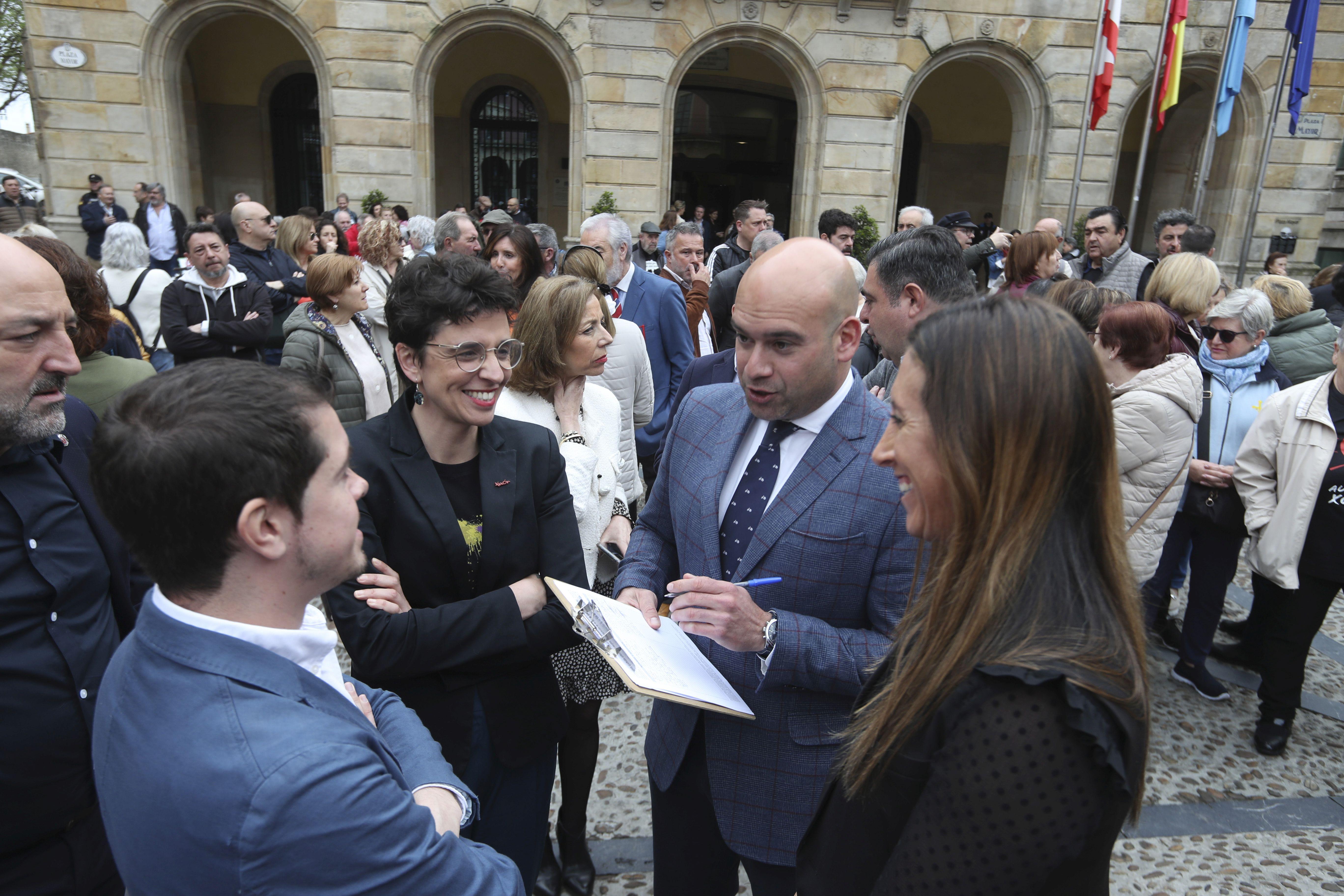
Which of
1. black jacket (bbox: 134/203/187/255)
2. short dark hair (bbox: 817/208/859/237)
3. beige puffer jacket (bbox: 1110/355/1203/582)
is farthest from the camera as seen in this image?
black jacket (bbox: 134/203/187/255)

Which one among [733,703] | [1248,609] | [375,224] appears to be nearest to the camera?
[733,703]

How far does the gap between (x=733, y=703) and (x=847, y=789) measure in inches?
18.5

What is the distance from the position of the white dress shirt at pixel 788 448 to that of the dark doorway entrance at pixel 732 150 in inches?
720

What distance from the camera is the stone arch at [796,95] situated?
13.9 m

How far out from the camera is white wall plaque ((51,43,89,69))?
41.1 feet

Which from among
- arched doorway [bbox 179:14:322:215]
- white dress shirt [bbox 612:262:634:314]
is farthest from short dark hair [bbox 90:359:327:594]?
arched doorway [bbox 179:14:322:215]

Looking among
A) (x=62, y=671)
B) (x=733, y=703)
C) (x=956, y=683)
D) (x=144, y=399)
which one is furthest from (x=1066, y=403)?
(x=62, y=671)

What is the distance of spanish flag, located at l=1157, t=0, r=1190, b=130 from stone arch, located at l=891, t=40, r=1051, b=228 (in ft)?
7.69

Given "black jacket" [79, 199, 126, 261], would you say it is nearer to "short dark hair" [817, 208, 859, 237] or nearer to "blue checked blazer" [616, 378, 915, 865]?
"short dark hair" [817, 208, 859, 237]

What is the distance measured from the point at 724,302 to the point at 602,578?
8.58 ft

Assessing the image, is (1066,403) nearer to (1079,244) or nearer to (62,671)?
(62,671)

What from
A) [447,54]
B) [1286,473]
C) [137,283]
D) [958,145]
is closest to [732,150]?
[958,145]

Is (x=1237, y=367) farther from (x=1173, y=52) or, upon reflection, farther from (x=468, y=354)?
(x=1173, y=52)

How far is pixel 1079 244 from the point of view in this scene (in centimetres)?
1446
